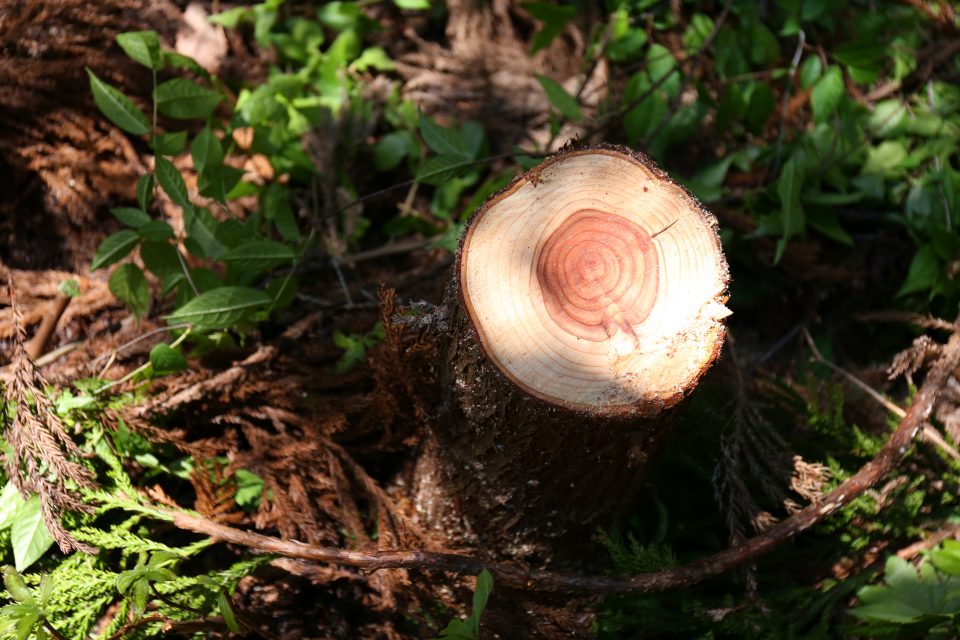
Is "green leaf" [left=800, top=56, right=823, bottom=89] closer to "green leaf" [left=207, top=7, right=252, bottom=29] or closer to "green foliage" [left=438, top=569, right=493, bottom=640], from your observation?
"green leaf" [left=207, top=7, right=252, bottom=29]

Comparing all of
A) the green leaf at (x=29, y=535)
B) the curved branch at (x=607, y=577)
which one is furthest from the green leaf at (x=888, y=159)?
the green leaf at (x=29, y=535)

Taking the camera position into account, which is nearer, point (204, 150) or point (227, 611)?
point (227, 611)

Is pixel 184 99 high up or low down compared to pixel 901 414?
up

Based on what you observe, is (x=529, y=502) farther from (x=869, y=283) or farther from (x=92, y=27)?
(x=92, y=27)

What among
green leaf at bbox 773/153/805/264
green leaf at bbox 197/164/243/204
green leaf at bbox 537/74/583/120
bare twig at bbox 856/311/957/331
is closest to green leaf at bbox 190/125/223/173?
green leaf at bbox 197/164/243/204

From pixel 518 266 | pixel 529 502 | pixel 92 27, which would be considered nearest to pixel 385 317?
pixel 518 266

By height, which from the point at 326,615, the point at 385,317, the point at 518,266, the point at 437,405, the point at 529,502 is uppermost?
the point at 518,266

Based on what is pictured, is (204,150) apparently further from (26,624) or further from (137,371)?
(26,624)

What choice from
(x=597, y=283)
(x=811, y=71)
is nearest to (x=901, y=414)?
(x=597, y=283)
